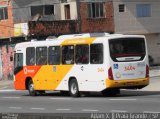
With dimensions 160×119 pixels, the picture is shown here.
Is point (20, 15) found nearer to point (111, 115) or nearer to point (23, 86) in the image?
point (23, 86)

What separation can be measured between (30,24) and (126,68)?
94.2ft

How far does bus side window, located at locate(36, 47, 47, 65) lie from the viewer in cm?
2727

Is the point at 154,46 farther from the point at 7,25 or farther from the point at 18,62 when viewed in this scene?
the point at 18,62

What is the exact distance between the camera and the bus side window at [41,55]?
2727cm

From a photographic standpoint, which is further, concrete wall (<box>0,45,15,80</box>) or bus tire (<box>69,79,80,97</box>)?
concrete wall (<box>0,45,15,80</box>)

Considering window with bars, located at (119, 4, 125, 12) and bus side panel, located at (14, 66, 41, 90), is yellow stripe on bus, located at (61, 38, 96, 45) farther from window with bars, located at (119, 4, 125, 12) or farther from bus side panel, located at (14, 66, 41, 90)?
window with bars, located at (119, 4, 125, 12)

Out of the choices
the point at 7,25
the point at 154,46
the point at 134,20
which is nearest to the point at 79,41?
the point at 7,25

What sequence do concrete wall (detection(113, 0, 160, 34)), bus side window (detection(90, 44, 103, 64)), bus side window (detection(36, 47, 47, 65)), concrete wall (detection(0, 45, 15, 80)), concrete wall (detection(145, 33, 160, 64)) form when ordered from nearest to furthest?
1. bus side window (detection(90, 44, 103, 64))
2. bus side window (detection(36, 47, 47, 65))
3. concrete wall (detection(0, 45, 15, 80))
4. concrete wall (detection(113, 0, 160, 34))
5. concrete wall (detection(145, 33, 160, 64))

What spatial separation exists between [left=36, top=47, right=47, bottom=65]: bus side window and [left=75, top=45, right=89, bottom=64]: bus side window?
2.58 m

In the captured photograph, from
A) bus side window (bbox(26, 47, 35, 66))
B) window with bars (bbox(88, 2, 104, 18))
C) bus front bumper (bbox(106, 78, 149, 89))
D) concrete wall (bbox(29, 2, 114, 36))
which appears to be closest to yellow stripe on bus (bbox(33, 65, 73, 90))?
bus side window (bbox(26, 47, 35, 66))

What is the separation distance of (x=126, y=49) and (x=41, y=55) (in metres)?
5.21

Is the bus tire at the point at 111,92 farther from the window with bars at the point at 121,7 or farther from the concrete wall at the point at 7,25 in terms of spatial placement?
the window with bars at the point at 121,7

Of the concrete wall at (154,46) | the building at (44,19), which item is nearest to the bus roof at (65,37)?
the building at (44,19)

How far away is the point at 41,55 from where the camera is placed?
27547mm
